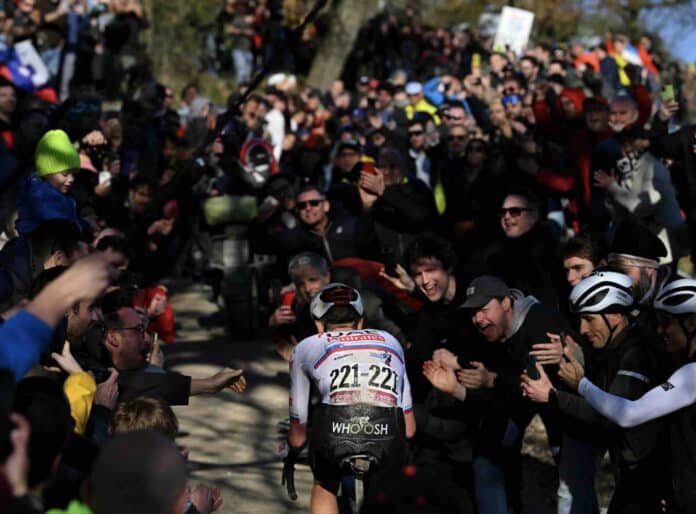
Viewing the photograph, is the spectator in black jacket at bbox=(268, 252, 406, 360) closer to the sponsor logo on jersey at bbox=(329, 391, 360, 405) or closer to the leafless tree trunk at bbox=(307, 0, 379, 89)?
the sponsor logo on jersey at bbox=(329, 391, 360, 405)

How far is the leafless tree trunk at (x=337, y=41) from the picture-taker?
94.9 ft

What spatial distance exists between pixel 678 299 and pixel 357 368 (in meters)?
1.50

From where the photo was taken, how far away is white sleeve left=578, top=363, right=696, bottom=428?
6.13m

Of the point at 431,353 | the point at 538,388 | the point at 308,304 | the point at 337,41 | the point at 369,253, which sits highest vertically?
the point at 538,388

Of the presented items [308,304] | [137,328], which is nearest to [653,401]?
[137,328]

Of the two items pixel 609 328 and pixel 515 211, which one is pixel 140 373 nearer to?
pixel 609 328

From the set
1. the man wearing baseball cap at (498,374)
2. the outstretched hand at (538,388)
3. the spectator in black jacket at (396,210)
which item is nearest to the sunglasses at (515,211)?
the spectator in black jacket at (396,210)

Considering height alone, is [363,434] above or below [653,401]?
below

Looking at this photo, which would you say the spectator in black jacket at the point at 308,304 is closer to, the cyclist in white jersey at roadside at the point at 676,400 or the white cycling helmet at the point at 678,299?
the cyclist in white jersey at roadside at the point at 676,400

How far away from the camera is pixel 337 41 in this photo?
94.9 feet

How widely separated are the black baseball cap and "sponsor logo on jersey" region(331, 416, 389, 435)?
1.20 meters

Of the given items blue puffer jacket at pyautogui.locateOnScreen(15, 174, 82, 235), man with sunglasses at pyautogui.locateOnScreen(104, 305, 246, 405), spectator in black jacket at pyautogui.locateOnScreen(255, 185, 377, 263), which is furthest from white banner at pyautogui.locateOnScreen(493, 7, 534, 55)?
man with sunglasses at pyautogui.locateOnScreen(104, 305, 246, 405)

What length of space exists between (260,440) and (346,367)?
4.11 metres

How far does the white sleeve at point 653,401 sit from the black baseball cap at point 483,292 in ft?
3.92
